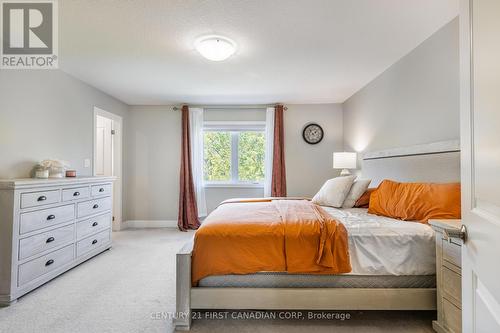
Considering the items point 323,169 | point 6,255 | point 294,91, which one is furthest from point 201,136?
point 6,255

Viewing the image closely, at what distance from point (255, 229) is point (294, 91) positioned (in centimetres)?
272

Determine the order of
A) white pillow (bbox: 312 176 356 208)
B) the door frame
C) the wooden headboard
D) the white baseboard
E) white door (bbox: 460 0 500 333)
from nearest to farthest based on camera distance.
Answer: white door (bbox: 460 0 500 333), the wooden headboard, white pillow (bbox: 312 176 356 208), the door frame, the white baseboard

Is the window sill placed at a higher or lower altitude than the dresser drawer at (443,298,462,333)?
higher

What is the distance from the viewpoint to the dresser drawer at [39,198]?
6.97 ft

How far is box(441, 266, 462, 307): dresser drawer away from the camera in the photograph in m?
1.46

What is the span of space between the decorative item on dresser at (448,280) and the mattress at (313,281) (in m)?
0.15

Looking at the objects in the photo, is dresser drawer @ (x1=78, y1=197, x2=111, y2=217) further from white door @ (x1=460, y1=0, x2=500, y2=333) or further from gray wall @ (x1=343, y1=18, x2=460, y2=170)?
gray wall @ (x1=343, y1=18, x2=460, y2=170)

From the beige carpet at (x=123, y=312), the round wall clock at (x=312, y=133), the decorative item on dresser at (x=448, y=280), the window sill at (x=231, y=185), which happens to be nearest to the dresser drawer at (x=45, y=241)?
the beige carpet at (x=123, y=312)

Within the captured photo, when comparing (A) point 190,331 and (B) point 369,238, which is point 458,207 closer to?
(B) point 369,238

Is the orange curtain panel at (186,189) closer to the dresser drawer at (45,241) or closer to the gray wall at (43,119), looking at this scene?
the gray wall at (43,119)

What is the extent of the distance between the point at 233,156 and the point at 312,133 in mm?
1561

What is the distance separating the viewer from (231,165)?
471cm

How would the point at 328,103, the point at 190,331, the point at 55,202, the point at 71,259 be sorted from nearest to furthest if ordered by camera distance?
the point at 190,331 < the point at 55,202 < the point at 71,259 < the point at 328,103

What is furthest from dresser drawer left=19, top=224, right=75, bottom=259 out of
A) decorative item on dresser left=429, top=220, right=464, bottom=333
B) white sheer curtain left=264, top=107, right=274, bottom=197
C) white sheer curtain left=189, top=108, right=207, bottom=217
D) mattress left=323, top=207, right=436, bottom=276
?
decorative item on dresser left=429, top=220, right=464, bottom=333
